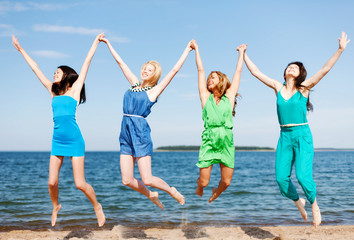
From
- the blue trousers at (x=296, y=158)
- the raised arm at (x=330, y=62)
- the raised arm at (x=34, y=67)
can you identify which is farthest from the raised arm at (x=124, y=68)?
the raised arm at (x=330, y=62)

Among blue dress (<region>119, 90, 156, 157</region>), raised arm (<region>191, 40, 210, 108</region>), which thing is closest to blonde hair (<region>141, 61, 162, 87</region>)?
blue dress (<region>119, 90, 156, 157</region>)

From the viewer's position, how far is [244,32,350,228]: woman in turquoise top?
6207mm

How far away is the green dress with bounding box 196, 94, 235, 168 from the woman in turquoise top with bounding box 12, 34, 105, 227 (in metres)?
1.87

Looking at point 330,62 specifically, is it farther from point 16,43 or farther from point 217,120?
point 16,43

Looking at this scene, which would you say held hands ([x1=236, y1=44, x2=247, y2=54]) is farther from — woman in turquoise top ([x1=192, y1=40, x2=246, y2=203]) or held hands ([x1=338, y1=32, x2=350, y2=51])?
held hands ([x1=338, y1=32, x2=350, y2=51])

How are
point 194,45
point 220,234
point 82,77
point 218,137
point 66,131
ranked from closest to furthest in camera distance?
point 66,131, point 218,137, point 82,77, point 194,45, point 220,234

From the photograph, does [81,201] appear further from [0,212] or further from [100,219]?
[100,219]

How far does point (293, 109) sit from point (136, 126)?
2.51 meters

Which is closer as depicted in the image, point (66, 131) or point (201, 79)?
point (66, 131)

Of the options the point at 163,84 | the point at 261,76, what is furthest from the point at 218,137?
the point at 261,76

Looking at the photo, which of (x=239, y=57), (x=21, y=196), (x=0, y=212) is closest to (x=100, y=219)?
(x=239, y=57)

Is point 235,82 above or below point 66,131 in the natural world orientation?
above

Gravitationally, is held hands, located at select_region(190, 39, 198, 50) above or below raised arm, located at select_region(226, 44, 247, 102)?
above

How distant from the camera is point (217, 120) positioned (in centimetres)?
628
